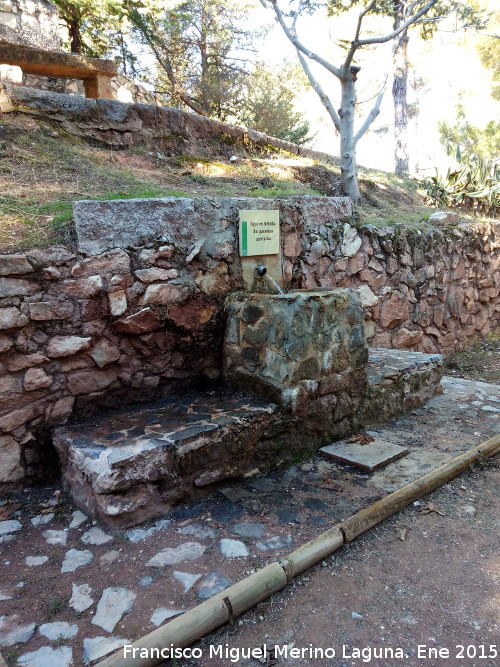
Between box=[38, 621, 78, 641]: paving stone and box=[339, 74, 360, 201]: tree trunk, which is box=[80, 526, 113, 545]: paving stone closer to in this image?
box=[38, 621, 78, 641]: paving stone

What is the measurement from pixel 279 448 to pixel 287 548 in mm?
824

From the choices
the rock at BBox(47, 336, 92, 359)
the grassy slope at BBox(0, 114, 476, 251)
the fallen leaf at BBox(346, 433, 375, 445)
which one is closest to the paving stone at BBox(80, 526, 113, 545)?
the rock at BBox(47, 336, 92, 359)

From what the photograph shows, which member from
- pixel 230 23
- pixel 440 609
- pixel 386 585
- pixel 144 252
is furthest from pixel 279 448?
pixel 230 23

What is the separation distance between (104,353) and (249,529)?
4.43 feet

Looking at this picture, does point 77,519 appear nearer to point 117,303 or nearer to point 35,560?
point 35,560

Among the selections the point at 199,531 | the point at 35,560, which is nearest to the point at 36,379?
the point at 35,560

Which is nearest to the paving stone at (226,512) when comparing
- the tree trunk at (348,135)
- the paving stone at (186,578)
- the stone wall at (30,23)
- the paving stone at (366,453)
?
the paving stone at (186,578)

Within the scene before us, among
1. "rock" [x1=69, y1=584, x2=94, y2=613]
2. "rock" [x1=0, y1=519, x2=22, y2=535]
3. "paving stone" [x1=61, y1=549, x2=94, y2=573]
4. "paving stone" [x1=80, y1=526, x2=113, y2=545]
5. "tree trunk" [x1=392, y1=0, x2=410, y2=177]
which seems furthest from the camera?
"tree trunk" [x1=392, y1=0, x2=410, y2=177]

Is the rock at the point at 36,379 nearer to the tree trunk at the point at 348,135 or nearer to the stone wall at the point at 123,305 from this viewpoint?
the stone wall at the point at 123,305

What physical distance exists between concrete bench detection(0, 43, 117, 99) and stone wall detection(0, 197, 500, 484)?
3.02 m

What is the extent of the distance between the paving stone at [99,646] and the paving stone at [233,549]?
57 centimetres

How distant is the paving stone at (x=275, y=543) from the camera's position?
220 cm

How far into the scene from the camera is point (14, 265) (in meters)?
2.59

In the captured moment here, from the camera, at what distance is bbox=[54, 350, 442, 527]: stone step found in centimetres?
233
